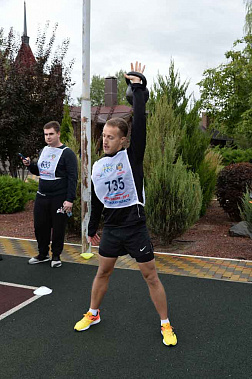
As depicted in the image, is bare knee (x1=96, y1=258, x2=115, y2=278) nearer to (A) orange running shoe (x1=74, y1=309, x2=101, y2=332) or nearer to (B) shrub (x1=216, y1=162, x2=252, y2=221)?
(A) orange running shoe (x1=74, y1=309, x2=101, y2=332)

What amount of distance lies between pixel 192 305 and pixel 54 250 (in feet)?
7.41

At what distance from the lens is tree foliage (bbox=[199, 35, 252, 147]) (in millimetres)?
23827

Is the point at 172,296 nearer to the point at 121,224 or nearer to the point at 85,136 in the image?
the point at 121,224

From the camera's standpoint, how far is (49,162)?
17.4 ft

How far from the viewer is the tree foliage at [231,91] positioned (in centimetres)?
2383

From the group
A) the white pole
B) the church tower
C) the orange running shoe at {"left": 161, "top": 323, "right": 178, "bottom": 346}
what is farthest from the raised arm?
the church tower

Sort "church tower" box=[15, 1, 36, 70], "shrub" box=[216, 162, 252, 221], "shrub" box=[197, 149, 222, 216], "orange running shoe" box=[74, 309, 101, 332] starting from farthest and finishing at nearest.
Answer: "church tower" box=[15, 1, 36, 70] < "shrub" box=[197, 149, 222, 216] < "shrub" box=[216, 162, 252, 221] < "orange running shoe" box=[74, 309, 101, 332]

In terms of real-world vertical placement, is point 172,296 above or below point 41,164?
below

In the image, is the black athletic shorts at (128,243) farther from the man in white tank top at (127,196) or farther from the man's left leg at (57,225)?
the man's left leg at (57,225)

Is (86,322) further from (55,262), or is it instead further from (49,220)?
(49,220)

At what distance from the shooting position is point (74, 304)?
4105 millimetres

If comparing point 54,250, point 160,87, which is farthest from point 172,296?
point 160,87

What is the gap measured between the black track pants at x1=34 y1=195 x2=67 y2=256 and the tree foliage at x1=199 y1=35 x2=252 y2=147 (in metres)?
19.5

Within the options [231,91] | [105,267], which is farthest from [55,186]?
[231,91]
